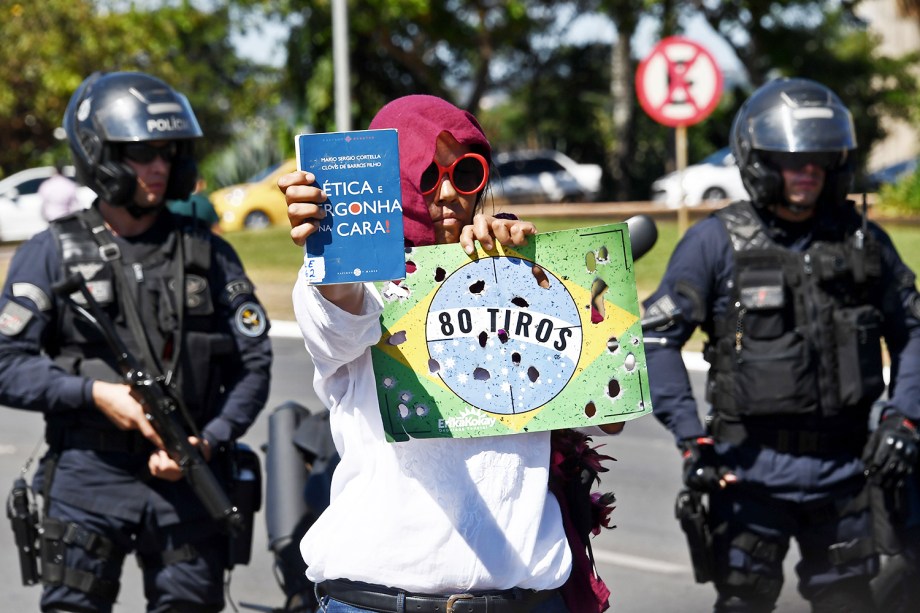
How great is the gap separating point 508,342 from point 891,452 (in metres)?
2.08

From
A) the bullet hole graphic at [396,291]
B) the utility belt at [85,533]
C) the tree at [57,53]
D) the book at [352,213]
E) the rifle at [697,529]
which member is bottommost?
the rifle at [697,529]

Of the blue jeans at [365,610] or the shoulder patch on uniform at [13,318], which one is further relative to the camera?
the shoulder patch on uniform at [13,318]

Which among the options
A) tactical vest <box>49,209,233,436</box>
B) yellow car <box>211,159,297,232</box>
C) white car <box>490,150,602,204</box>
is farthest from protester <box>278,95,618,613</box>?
white car <box>490,150,602,204</box>

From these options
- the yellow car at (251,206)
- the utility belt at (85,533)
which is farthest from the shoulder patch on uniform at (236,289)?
the yellow car at (251,206)

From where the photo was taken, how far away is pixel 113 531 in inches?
158

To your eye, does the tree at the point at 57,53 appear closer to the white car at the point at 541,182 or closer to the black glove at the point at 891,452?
the white car at the point at 541,182

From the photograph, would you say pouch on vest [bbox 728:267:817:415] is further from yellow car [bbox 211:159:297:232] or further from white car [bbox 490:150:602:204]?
white car [bbox 490:150:602:204]

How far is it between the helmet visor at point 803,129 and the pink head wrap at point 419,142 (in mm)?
2010

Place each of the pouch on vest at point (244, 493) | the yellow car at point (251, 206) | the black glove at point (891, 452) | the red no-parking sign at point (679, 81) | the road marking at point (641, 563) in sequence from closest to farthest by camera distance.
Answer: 1. the pouch on vest at point (244, 493)
2. the black glove at point (891, 452)
3. the road marking at point (641, 563)
4. the red no-parking sign at point (679, 81)
5. the yellow car at point (251, 206)

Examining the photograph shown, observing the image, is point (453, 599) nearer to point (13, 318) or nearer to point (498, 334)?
point (498, 334)

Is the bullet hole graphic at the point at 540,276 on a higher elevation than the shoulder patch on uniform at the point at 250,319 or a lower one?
higher

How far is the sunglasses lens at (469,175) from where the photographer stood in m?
2.70

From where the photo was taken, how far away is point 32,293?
400 centimetres

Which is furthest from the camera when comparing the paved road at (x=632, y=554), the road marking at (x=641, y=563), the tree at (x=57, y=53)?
the tree at (x=57, y=53)
